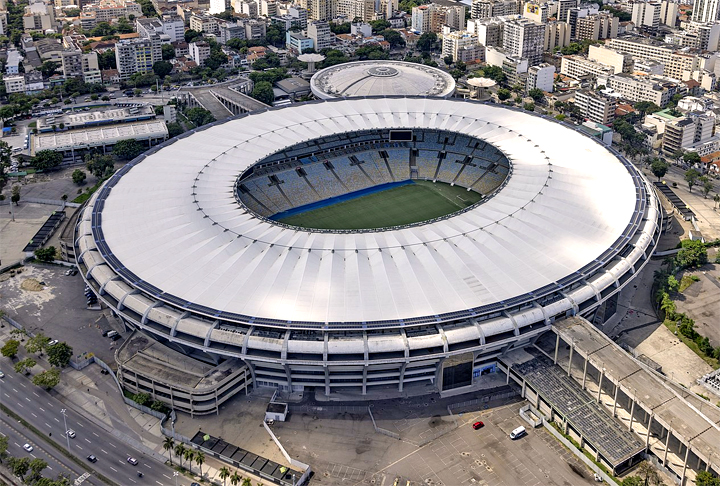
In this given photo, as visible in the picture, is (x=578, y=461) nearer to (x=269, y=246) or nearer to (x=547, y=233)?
(x=547, y=233)

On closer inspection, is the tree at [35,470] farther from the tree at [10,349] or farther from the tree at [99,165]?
the tree at [99,165]

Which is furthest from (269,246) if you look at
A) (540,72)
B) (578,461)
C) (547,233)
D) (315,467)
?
(540,72)

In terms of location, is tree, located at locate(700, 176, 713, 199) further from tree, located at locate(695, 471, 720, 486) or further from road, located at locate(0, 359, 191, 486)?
road, located at locate(0, 359, 191, 486)

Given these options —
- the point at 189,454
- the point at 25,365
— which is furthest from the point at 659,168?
→ the point at 25,365

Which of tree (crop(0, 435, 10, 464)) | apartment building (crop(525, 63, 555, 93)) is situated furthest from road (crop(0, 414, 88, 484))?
apartment building (crop(525, 63, 555, 93))

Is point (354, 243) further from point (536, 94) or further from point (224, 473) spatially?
point (536, 94)

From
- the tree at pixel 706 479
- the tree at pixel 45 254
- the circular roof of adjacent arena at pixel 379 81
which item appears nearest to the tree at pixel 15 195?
the tree at pixel 45 254
